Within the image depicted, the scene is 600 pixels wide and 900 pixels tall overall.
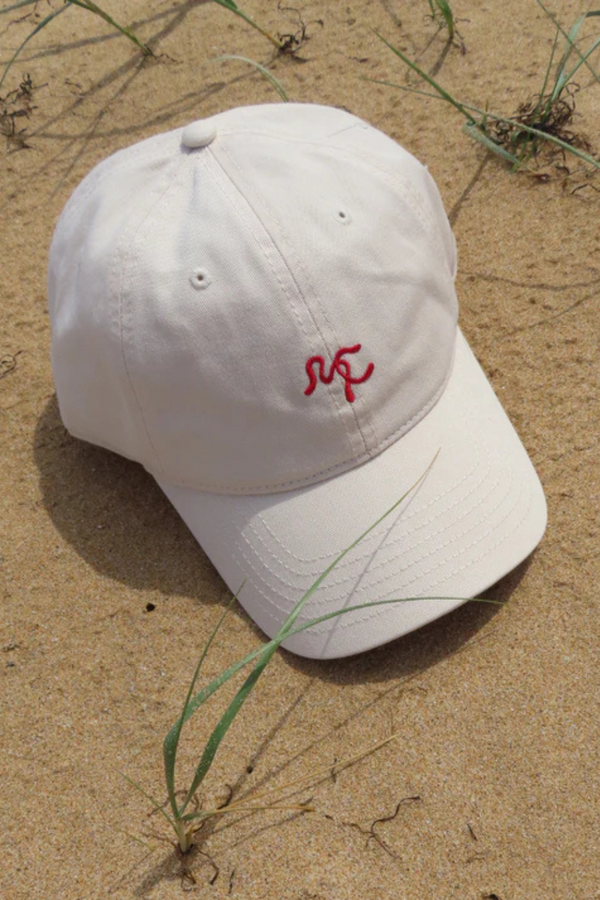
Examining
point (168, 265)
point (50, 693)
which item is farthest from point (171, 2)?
point (50, 693)

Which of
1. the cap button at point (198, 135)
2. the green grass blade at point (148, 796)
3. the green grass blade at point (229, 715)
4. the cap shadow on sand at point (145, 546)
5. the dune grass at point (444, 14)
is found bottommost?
the green grass blade at point (148, 796)

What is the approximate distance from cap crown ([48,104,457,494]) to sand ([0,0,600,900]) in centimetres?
37

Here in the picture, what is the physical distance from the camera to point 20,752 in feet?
5.51

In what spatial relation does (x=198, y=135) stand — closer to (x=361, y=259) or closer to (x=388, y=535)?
(x=361, y=259)

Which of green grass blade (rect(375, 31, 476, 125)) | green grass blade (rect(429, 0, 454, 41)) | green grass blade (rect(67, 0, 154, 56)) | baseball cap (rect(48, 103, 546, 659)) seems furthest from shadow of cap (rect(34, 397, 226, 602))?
green grass blade (rect(429, 0, 454, 41))

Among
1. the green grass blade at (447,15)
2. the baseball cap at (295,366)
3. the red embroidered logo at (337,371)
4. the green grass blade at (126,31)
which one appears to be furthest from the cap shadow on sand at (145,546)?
the green grass blade at (447,15)

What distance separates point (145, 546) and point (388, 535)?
58 centimetres

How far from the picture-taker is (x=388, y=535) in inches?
61.8

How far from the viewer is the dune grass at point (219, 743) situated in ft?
4.65

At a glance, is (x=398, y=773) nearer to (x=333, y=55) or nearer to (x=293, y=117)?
(x=293, y=117)

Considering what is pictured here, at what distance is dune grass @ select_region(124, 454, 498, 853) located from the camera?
142cm

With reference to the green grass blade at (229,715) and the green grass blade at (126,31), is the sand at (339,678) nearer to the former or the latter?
the green grass blade at (229,715)

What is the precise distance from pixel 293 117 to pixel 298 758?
1.18 metres

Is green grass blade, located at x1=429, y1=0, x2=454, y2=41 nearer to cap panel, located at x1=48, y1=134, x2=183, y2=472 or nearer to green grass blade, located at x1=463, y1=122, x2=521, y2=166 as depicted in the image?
green grass blade, located at x1=463, y1=122, x2=521, y2=166
